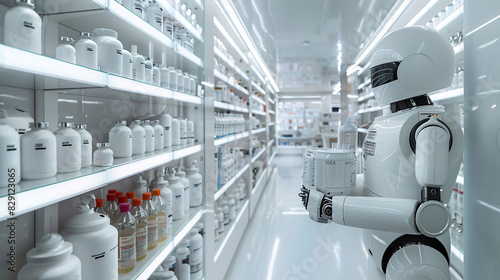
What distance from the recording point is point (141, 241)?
122cm

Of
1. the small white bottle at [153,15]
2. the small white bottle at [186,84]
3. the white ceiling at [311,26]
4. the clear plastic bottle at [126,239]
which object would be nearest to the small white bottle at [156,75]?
the small white bottle at [153,15]

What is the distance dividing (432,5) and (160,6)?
2519 millimetres

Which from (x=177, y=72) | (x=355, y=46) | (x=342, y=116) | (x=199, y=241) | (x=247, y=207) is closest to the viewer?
(x=177, y=72)

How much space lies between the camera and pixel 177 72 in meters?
1.68

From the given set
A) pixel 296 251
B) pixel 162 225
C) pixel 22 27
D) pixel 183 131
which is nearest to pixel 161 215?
pixel 162 225

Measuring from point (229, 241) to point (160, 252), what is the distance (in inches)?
56.7

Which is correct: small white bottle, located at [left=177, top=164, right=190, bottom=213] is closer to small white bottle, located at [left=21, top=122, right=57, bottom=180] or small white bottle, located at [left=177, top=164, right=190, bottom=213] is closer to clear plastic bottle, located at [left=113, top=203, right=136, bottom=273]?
clear plastic bottle, located at [left=113, top=203, right=136, bottom=273]

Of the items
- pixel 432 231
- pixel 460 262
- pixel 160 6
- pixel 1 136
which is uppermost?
pixel 160 6

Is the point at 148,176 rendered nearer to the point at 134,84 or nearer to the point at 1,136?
the point at 134,84

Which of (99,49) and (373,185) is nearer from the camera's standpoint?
(99,49)

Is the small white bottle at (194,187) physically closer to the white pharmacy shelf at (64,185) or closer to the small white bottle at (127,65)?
the white pharmacy shelf at (64,185)

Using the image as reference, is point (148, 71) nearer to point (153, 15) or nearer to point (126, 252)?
point (153, 15)

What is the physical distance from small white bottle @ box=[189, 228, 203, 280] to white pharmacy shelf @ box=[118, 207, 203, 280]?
5.5 inches

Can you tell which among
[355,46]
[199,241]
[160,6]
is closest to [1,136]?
[160,6]
